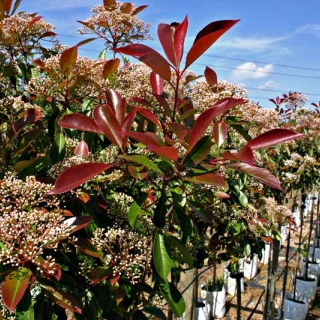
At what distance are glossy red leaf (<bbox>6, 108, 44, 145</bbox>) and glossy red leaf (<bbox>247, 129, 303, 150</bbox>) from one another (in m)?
0.65

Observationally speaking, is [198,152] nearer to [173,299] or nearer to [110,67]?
[173,299]

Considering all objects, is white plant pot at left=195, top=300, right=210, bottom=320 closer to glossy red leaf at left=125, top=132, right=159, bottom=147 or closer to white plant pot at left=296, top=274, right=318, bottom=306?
white plant pot at left=296, top=274, right=318, bottom=306

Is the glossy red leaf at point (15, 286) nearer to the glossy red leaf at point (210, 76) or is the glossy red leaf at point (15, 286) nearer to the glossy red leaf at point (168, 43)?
the glossy red leaf at point (168, 43)

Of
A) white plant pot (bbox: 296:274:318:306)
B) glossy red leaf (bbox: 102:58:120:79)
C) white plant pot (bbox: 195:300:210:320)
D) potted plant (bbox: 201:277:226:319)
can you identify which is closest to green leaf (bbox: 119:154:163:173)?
glossy red leaf (bbox: 102:58:120:79)

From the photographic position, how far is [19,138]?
50.9 inches

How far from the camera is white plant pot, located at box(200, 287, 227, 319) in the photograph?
4.97m

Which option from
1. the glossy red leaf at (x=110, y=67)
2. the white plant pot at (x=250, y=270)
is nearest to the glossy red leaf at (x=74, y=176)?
the glossy red leaf at (x=110, y=67)

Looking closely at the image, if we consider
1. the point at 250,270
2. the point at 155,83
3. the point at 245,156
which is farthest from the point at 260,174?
the point at 250,270

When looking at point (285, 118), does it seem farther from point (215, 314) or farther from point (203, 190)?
point (203, 190)

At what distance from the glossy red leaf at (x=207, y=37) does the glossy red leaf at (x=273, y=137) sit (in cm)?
26

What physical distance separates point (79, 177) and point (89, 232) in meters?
0.32

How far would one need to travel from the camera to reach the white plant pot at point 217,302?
497 cm

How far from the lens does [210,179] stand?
3.02 ft

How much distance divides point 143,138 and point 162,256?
331mm
